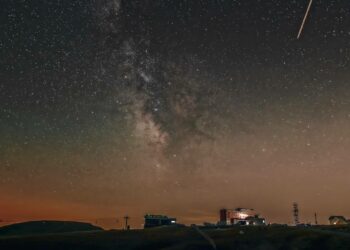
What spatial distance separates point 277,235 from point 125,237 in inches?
1439

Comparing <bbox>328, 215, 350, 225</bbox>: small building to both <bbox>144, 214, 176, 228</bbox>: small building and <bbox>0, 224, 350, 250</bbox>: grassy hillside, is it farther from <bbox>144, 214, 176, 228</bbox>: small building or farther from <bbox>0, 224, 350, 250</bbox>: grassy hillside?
<bbox>144, 214, 176, 228</bbox>: small building

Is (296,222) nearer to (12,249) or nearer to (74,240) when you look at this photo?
(74,240)

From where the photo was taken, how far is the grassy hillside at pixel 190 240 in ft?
293

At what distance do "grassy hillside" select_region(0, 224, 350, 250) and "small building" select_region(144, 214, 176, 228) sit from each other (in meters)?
28.7

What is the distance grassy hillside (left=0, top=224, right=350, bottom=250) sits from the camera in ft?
293

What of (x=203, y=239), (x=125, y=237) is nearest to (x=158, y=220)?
(x=125, y=237)

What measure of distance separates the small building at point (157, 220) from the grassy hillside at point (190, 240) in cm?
2873

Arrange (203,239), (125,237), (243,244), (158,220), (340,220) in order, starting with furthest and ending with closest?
(340,220) → (158,220) → (125,237) → (203,239) → (243,244)

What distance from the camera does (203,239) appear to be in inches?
3873

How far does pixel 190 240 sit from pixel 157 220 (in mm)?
50297

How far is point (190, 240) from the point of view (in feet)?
324

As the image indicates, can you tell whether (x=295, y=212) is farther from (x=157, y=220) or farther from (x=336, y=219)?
(x=157, y=220)

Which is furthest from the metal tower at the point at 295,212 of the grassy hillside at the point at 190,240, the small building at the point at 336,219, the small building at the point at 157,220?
the grassy hillside at the point at 190,240

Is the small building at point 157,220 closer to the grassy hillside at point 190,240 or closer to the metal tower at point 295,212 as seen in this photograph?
the grassy hillside at point 190,240
